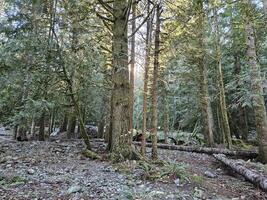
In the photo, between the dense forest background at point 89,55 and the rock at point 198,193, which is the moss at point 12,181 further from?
the rock at point 198,193

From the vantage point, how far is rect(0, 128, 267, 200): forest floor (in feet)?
15.9

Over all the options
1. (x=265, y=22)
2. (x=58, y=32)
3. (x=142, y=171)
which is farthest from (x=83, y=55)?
(x=265, y=22)

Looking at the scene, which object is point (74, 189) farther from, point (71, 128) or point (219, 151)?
point (71, 128)

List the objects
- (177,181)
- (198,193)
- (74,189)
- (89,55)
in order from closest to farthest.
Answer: (74,189), (198,193), (177,181), (89,55)

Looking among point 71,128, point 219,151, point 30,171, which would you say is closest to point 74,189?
point 30,171

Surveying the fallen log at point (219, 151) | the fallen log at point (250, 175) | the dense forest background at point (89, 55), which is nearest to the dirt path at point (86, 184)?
the fallen log at point (250, 175)

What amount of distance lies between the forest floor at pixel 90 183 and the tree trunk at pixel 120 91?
62 centimetres

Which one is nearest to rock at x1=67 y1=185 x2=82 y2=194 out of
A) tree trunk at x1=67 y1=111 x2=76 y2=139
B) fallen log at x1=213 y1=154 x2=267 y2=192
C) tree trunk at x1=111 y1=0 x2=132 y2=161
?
tree trunk at x1=111 y1=0 x2=132 y2=161

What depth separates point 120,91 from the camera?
821 centimetres

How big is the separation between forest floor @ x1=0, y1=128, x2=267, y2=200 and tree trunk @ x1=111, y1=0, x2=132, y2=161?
0.62 m

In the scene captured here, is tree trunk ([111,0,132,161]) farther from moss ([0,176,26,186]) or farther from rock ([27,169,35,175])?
moss ([0,176,26,186])

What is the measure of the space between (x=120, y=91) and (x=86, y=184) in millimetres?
3407

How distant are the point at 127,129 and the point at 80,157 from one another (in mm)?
1893

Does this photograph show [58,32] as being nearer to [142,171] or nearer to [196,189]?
[142,171]
